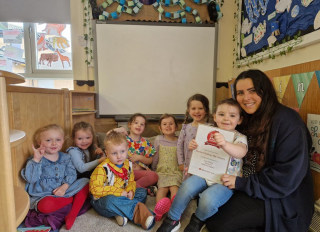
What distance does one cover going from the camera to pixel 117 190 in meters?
1.46

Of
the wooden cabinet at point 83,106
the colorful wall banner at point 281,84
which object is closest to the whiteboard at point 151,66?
the wooden cabinet at point 83,106

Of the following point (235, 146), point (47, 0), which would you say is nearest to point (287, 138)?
point (235, 146)

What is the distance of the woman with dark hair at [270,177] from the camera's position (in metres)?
1.11

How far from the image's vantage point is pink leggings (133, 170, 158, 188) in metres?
1.82

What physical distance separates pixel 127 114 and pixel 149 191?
117cm

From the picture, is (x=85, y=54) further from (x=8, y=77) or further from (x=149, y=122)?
(x=8, y=77)

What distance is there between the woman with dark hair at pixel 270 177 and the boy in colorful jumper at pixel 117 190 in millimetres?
487

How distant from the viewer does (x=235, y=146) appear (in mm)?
1184

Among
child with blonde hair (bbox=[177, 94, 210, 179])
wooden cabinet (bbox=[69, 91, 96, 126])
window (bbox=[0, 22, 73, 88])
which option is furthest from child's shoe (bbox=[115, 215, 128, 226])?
window (bbox=[0, 22, 73, 88])

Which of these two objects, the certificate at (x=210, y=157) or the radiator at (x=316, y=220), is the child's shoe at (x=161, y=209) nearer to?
the certificate at (x=210, y=157)

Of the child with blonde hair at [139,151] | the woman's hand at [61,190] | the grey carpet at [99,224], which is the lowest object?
the grey carpet at [99,224]

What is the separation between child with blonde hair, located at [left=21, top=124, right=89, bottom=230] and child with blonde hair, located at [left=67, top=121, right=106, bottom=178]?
0.21 feet

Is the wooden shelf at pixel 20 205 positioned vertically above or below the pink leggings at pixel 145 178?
above

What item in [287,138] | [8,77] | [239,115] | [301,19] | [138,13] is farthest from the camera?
[138,13]
